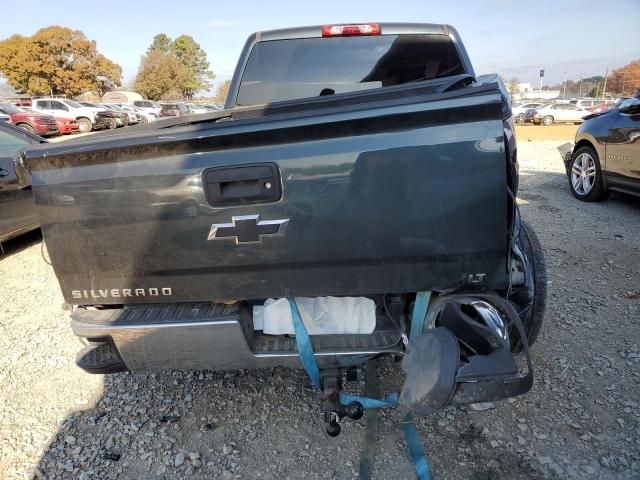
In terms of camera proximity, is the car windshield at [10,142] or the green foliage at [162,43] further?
the green foliage at [162,43]

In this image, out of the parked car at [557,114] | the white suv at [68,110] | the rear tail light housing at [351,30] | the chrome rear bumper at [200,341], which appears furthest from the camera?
the parked car at [557,114]

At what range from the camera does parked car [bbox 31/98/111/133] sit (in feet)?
76.0

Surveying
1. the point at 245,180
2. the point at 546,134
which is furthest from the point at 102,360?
the point at 546,134

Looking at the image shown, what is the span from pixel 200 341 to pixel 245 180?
2.31ft

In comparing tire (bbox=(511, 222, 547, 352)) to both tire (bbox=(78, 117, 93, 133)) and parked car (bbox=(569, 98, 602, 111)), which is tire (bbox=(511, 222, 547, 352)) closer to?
tire (bbox=(78, 117, 93, 133))

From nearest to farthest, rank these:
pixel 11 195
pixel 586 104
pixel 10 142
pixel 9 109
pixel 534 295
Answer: pixel 534 295, pixel 11 195, pixel 10 142, pixel 9 109, pixel 586 104

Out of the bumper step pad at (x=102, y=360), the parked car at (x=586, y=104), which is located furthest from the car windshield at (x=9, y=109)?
the parked car at (x=586, y=104)

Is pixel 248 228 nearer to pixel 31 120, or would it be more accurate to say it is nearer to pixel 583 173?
pixel 583 173

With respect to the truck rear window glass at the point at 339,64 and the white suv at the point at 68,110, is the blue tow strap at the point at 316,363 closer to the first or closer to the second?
the truck rear window glass at the point at 339,64

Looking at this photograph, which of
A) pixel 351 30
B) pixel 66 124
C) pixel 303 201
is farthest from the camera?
pixel 66 124

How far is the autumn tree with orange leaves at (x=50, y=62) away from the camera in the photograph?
4759cm

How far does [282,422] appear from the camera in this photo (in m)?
2.45

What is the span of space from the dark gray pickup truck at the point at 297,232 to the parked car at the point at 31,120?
2049 cm

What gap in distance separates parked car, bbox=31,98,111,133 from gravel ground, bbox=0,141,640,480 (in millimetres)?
23371
